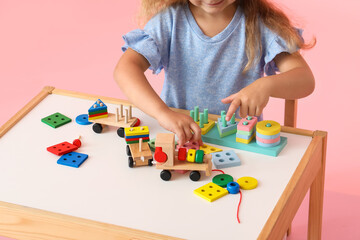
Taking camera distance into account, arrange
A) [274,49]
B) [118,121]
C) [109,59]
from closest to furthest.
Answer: [118,121] < [274,49] < [109,59]

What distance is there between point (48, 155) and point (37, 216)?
0.19 metres

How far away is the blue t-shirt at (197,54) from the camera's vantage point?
1346 millimetres

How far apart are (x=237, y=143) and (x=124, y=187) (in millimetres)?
240

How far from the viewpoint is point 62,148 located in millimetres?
1124

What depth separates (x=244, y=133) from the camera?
1.13 m

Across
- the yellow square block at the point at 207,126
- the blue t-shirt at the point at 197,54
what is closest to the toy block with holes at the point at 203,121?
the yellow square block at the point at 207,126

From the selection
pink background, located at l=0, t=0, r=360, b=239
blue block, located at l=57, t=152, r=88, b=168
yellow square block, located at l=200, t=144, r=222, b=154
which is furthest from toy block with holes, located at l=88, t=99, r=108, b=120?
pink background, located at l=0, t=0, r=360, b=239

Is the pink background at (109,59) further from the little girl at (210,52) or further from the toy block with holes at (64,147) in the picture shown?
the toy block with holes at (64,147)

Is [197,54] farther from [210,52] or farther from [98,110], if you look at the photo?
[98,110]

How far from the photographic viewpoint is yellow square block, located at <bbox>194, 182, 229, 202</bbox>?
98 cm

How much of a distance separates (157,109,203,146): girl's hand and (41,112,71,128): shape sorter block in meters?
0.21

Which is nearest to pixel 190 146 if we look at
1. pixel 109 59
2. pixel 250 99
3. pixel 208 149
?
pixel 208 149

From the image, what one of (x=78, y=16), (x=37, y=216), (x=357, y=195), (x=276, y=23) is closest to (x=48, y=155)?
(x=37, y=216)

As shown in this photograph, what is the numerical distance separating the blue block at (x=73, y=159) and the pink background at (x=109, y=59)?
83 cm
